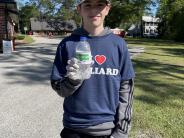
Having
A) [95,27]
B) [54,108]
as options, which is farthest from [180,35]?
[95,27]

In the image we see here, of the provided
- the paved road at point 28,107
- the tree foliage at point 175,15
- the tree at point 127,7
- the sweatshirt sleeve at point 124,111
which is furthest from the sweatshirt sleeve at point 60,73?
the tree foliage at point 175,15

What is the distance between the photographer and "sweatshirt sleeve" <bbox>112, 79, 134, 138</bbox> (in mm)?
3032

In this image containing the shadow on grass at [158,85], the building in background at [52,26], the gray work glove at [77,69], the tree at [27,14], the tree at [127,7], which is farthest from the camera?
the tree at [27,14]

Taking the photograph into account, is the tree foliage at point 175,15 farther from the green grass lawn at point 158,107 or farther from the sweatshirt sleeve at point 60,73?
the sweatshirt sleeve at point 60,73

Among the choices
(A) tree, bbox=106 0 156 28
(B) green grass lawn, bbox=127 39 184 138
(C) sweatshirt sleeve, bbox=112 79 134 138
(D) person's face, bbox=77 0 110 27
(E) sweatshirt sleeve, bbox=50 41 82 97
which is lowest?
(B) green grass lawn, bbox=127 39 184 138

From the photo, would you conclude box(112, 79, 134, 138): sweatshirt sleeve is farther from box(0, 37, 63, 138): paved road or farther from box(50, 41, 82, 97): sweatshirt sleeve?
box(0, 37, 63, 138): paved road

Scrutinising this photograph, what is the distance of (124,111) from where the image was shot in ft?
10.1

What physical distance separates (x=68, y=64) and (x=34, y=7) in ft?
369

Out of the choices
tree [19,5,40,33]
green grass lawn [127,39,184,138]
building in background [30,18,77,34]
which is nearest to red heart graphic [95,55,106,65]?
green grass lawn [127,39,184,138]

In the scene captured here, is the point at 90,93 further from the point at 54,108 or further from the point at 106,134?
the point at 54,108

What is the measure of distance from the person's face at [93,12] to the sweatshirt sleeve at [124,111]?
54 centimetres

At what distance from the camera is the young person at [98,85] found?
3.00 meters

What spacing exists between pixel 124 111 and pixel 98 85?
302 mm

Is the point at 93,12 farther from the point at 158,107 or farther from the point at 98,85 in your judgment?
the point at 158,107
